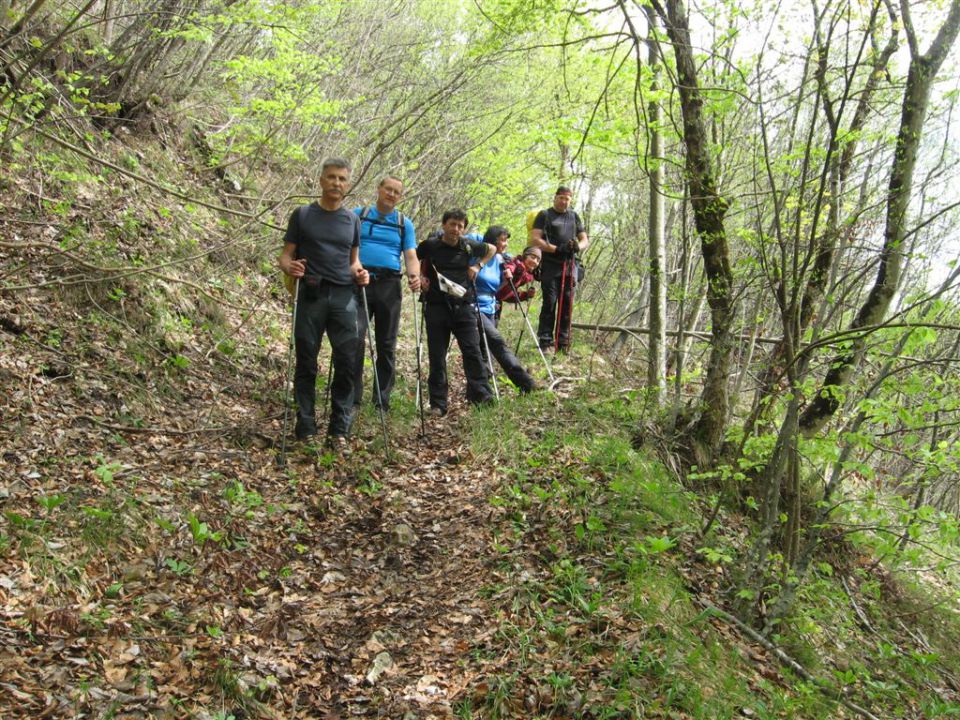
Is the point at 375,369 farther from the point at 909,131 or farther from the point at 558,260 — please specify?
the point at 909,131

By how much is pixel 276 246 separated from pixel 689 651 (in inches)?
349

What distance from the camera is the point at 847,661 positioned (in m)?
5.04

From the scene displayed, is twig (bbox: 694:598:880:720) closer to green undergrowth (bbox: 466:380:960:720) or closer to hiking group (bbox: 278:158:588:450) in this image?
green undergrowth (bbox: 466:380:960:720)

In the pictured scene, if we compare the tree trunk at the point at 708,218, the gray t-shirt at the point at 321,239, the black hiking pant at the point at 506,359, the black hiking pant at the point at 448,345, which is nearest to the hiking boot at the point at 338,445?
the gray t-shirt at the point at 321,239

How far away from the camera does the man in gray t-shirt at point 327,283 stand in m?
5.89

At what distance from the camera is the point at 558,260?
9.51 m

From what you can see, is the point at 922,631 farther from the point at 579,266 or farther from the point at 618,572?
the point at 579,266

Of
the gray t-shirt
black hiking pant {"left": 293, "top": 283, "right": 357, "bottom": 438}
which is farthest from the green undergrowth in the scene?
the gray t-shirt

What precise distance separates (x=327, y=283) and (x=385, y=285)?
942 mm

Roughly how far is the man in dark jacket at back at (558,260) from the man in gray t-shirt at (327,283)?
12.3 ft

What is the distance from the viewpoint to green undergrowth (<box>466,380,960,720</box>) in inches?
144

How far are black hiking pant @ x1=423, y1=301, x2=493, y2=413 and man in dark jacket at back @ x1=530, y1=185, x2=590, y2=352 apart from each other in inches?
86.2

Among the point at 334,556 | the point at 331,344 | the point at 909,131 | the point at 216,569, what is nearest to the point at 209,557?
the point at 216,569

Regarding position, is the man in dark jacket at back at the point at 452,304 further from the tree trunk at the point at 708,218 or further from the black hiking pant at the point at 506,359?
the tree trunk at the point at 708,218
